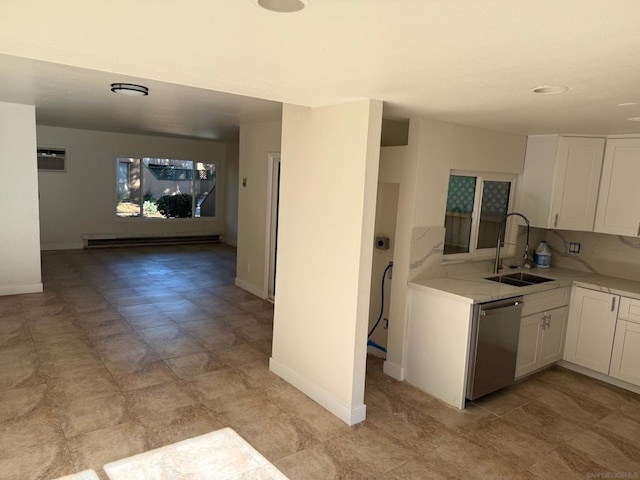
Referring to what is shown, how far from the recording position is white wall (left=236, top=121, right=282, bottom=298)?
19.0 ft

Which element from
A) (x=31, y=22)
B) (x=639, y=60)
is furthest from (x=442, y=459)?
(x=31, y=22)

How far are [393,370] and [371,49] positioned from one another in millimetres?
2870

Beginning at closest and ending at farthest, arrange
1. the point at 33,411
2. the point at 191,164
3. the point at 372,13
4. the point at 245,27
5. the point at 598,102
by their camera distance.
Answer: the point at 372,13
the point at 245,27
the point at 598,102
the point at 33,411
the point at 191,164

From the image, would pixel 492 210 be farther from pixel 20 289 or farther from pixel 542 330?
pixel 20 289

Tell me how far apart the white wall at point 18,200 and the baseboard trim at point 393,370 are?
4742mm

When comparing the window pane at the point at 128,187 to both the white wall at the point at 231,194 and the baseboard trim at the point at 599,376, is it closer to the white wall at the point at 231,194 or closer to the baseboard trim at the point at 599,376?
the white wall at the point at 231,194

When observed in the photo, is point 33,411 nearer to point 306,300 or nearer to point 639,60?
point 306,300

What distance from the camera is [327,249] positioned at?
322 cm

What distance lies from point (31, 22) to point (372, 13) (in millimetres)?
1252

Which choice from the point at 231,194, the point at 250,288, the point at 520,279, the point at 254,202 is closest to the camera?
the point at 520,279

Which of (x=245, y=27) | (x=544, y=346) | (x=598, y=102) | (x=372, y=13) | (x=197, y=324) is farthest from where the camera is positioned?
(x=197, y=324)

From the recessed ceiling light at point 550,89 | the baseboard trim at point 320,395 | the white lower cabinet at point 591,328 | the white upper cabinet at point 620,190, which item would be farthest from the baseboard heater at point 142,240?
the recessed ceiling light at point 550,89

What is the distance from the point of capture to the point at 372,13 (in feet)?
4.48

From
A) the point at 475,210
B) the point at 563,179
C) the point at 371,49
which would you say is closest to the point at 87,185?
the point at 475,210
